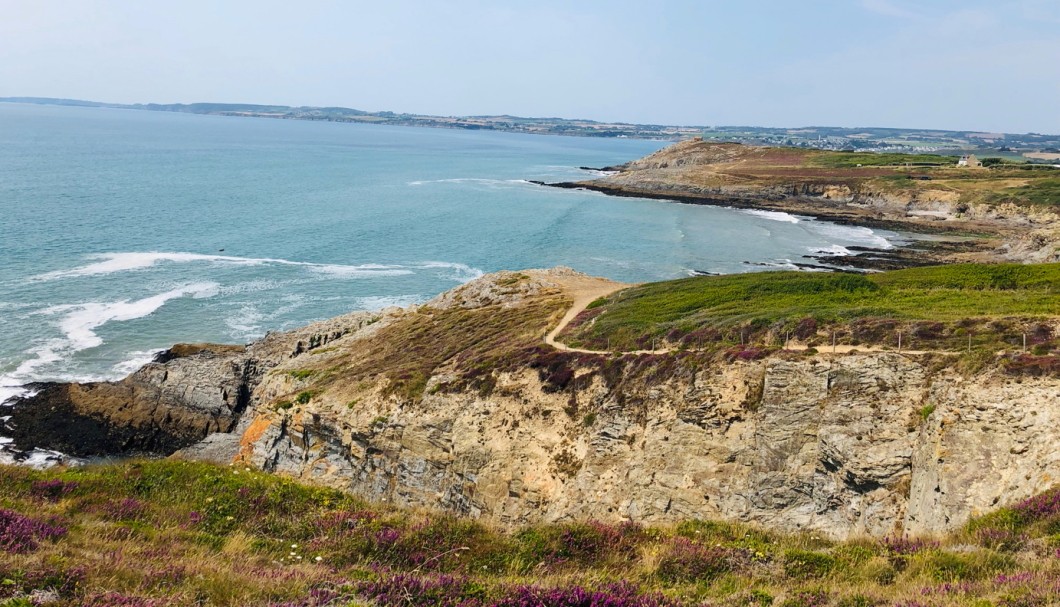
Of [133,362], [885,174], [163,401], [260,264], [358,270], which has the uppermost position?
[885,174]

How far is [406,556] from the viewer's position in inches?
427

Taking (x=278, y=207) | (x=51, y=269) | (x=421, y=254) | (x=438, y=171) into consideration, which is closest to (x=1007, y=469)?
(x=421, y=254)

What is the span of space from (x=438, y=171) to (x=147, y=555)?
146636 millimetres

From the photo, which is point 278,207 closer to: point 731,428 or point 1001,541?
point 731,428

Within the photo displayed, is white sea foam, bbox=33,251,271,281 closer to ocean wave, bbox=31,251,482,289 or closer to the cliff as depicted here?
Result: ocean wave, bbox=31,251,482,289

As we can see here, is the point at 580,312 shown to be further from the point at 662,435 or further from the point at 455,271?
the point at 455,271

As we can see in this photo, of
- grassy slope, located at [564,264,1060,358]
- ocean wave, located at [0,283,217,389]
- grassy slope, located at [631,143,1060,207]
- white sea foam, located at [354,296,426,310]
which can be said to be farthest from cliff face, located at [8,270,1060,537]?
grassy slope, located at [631,143,1060,207]

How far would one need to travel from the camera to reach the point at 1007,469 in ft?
50.3

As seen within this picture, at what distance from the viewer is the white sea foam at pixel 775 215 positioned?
3947 inches

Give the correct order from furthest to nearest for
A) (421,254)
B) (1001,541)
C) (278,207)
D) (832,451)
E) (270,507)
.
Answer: (278,207) → (421,254) → (832,451) → (270,507) → (1001,541)

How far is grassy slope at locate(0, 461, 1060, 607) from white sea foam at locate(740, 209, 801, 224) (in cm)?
9373

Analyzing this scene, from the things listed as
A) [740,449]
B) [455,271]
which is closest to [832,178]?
[455,271]

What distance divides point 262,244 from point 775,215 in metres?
73.7

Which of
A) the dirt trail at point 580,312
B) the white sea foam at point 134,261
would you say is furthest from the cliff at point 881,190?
the white sea foam at point 134,261
